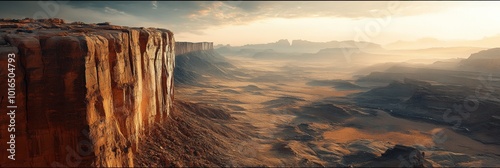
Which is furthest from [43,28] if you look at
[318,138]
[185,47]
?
A: [185,47]

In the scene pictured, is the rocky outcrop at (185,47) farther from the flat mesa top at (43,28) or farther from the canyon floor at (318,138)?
the flat mesa top at (43,28)

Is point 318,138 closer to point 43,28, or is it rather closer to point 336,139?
point 336,139

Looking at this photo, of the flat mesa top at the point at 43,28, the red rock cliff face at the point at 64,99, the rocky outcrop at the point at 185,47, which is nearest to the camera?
the red rock cliff face at the point at 64,99

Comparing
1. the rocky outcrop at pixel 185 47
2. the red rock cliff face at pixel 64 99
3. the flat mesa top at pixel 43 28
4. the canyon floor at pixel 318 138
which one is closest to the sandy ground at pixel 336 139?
the canyon floor at pixel 318 138

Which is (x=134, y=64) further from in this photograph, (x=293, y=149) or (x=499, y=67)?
(x=499, y=67)

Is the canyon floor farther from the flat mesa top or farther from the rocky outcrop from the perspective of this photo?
the rocky outcrop

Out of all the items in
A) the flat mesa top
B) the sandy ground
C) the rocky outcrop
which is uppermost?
the rocky outcrop

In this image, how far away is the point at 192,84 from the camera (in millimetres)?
65625

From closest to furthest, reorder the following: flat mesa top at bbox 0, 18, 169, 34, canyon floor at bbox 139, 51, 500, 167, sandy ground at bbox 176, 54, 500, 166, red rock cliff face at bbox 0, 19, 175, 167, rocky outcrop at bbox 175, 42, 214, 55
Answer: red rock cliff face at bbox 0, 19, 175, 167
flat mesa top at bbox 0, 18, 169, 34
canyon floor at bbox 139, 51, 500, 167
sandy ground at bbox 176, 54, 500, 166
rocky outcrop at bbox 175, 42, 214, 55

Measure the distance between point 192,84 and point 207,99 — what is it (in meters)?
18.2

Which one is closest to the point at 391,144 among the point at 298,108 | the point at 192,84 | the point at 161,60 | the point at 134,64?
the point at 298,108

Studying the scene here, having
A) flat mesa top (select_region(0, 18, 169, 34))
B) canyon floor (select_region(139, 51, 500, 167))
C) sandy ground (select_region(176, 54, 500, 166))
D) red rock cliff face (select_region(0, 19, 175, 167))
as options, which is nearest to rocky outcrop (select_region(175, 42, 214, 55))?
canyon floor (select_region(139, 51, 500, 167))

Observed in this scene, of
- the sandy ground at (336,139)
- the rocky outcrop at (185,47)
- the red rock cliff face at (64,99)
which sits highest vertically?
the rocky outcrop at (185,47)

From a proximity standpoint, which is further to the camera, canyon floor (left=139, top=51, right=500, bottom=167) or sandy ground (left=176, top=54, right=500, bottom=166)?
sandy ground (left=176, top=54, right=500, bottom=166)
